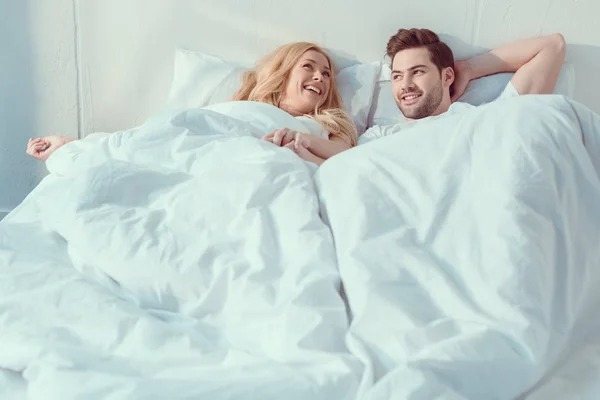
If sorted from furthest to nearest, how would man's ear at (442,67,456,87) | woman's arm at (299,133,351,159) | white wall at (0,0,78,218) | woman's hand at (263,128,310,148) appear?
white wall at (0,0,78,218)
man's ear at (442,67,456,87)
woman's arm at (299,133,351,159)
woman's hand at (263,128,310,148)

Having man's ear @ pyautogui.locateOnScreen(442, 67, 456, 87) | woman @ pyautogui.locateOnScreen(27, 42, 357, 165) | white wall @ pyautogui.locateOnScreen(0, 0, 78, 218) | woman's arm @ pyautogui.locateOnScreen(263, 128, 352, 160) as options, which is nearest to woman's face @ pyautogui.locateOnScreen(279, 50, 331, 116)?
woman @ pyautogui.locateOnScreen(27, 42, 357, 165)

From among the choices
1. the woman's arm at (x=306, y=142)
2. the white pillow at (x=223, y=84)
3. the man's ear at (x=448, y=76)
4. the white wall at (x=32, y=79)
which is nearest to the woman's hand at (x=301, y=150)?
the woman's arm at (x=306, y=142)

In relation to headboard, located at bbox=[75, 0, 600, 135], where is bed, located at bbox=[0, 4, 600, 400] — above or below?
below

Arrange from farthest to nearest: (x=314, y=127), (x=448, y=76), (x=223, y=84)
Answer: (x=223, y=84), (x=448, y=76), (x=314, y=127)

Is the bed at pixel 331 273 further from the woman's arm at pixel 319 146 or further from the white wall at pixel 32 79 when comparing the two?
the white wall at pixel 32 79

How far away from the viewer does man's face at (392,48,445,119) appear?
1.75m

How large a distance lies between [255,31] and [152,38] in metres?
0.39

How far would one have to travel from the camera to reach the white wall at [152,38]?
1862mm

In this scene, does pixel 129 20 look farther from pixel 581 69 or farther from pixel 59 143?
pixel 581 69

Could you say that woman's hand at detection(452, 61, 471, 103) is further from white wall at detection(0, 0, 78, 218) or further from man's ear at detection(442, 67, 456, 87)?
white wall at detection(0, 0, 78, 218)

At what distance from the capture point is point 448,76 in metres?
1.78

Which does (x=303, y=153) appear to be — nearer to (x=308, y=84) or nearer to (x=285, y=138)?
(x=285, y=138)

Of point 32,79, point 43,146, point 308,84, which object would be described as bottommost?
point 43,146

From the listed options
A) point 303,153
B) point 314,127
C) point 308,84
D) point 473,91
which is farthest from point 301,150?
point 473,91
